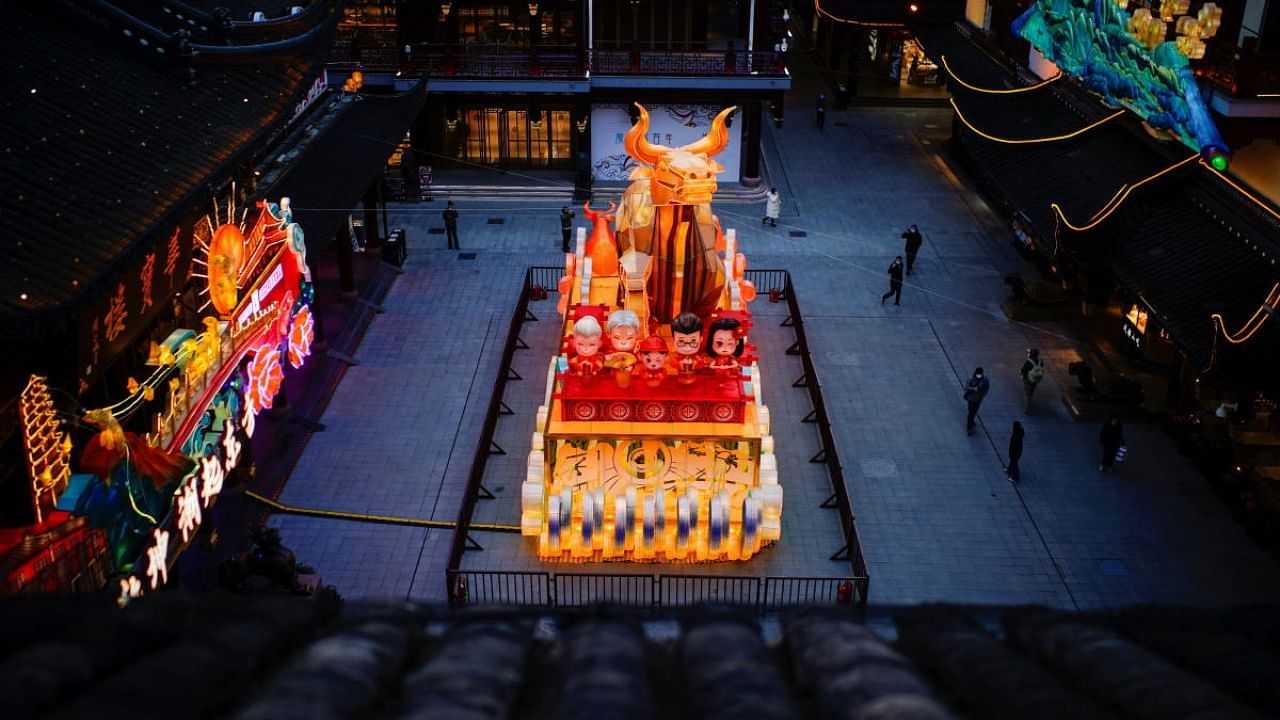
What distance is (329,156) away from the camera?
28.4m

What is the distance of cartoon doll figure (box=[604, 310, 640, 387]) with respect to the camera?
794 inches

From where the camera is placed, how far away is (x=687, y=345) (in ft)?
66.4

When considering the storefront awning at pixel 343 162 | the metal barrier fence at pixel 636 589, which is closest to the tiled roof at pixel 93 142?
the storefront awning at pixel 343 162

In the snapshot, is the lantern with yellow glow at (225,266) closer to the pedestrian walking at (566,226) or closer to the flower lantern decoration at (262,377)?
the flower lantern decoration at (262,377)

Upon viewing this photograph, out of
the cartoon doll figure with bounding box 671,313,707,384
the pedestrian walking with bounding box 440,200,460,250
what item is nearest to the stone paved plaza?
the pedestrian walking with bounding box 440,200,460,250

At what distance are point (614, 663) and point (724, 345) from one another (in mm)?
15815

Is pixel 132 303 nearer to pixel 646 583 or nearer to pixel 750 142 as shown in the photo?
pixel 646 583

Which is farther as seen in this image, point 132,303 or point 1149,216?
point 1149,216

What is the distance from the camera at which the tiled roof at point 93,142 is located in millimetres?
12820

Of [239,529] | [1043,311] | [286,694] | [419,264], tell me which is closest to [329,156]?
[419,264]

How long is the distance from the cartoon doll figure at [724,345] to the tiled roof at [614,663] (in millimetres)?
14332

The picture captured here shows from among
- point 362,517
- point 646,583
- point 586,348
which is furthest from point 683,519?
point 362,517

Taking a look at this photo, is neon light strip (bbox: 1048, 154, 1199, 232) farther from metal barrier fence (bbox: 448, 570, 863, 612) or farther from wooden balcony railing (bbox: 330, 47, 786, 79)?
wooden balcony railing (bbox: 330, 47, 786, 79)

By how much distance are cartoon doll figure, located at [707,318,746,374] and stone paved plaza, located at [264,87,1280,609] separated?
3346mm
